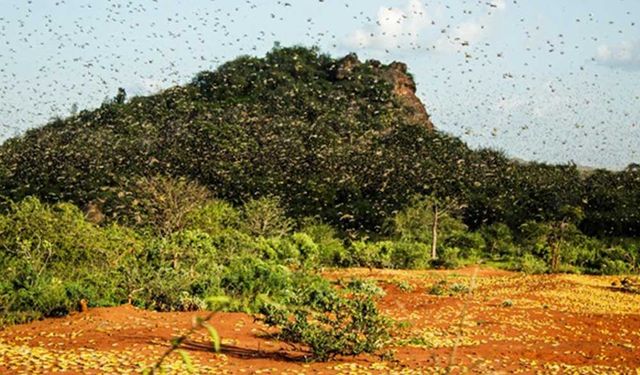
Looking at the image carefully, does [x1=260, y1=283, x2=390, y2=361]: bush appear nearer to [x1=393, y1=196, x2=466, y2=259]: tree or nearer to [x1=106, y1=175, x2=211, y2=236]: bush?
[x1=106, y1=175, x2=211, y2=236]: bush

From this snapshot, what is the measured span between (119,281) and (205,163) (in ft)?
184

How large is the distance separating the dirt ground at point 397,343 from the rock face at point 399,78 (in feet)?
318

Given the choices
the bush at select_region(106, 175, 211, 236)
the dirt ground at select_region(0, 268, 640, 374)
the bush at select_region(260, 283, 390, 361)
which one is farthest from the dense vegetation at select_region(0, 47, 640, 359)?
the dirt ground at select_region(0, 268, 640, 374)

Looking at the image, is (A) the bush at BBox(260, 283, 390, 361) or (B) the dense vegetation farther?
(B) the dense vegetation

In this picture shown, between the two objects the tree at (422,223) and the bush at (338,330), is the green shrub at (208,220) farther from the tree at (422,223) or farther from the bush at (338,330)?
the bush at (338,330)

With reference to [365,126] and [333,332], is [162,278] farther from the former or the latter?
[365,126]

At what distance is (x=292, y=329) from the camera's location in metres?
11.5

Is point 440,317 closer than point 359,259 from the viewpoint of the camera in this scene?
Yes

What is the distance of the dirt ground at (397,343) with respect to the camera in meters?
10.3

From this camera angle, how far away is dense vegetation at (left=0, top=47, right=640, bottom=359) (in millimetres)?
16906

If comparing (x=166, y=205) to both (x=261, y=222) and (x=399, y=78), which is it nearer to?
(x=261, y=222)

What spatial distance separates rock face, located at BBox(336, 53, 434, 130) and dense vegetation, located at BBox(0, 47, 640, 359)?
0.96 m

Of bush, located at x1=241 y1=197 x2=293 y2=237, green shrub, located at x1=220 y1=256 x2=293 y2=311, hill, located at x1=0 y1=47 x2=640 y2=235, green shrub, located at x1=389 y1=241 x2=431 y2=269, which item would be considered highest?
hill, located at x1=0 y1=47 x2=640 y2=235

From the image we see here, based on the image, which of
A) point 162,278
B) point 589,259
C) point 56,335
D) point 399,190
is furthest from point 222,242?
point 399,190
